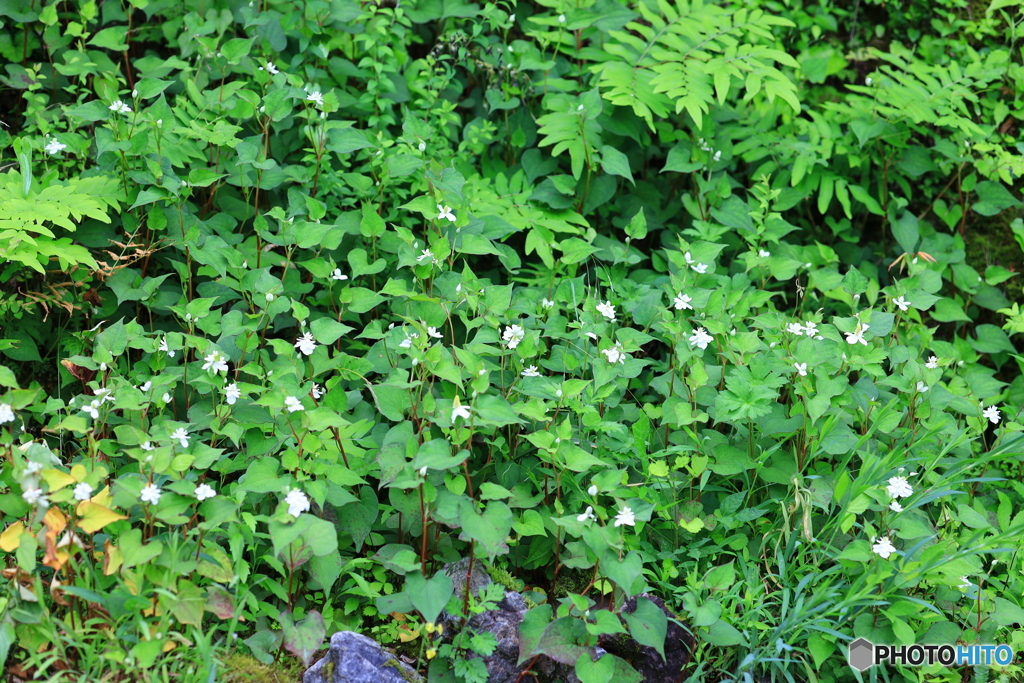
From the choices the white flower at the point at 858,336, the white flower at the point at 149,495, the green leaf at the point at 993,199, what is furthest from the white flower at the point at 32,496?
the green leaf at the point at 993,199

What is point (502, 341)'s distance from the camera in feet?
9.16

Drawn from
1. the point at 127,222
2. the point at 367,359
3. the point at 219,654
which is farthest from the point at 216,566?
the point at 127,222

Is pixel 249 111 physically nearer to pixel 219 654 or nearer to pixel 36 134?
pixel 36 134

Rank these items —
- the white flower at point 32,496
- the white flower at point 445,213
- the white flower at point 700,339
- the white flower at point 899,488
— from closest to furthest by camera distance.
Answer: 1. the white flower at point 32,496
2. the white flower at point 899,488
3. the white flower at point 700,339
4. the white flower at point 445,213

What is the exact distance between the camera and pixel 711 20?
3.85 meters

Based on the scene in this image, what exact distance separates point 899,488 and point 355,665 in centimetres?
177

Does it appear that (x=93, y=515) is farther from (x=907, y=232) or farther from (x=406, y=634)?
(x=907, y=232)

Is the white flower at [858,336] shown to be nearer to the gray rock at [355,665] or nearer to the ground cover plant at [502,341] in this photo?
the ground cover plant at [502,341]

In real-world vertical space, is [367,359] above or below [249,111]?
below

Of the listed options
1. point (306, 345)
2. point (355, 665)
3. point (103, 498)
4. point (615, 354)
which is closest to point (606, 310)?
point (615, 354)

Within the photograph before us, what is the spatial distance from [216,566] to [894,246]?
3.70 metres

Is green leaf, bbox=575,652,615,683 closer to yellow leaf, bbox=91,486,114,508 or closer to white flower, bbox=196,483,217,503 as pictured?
white flower, bbox=196,483,217,503

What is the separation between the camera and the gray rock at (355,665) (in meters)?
2.27

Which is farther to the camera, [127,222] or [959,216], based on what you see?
[959,216]
